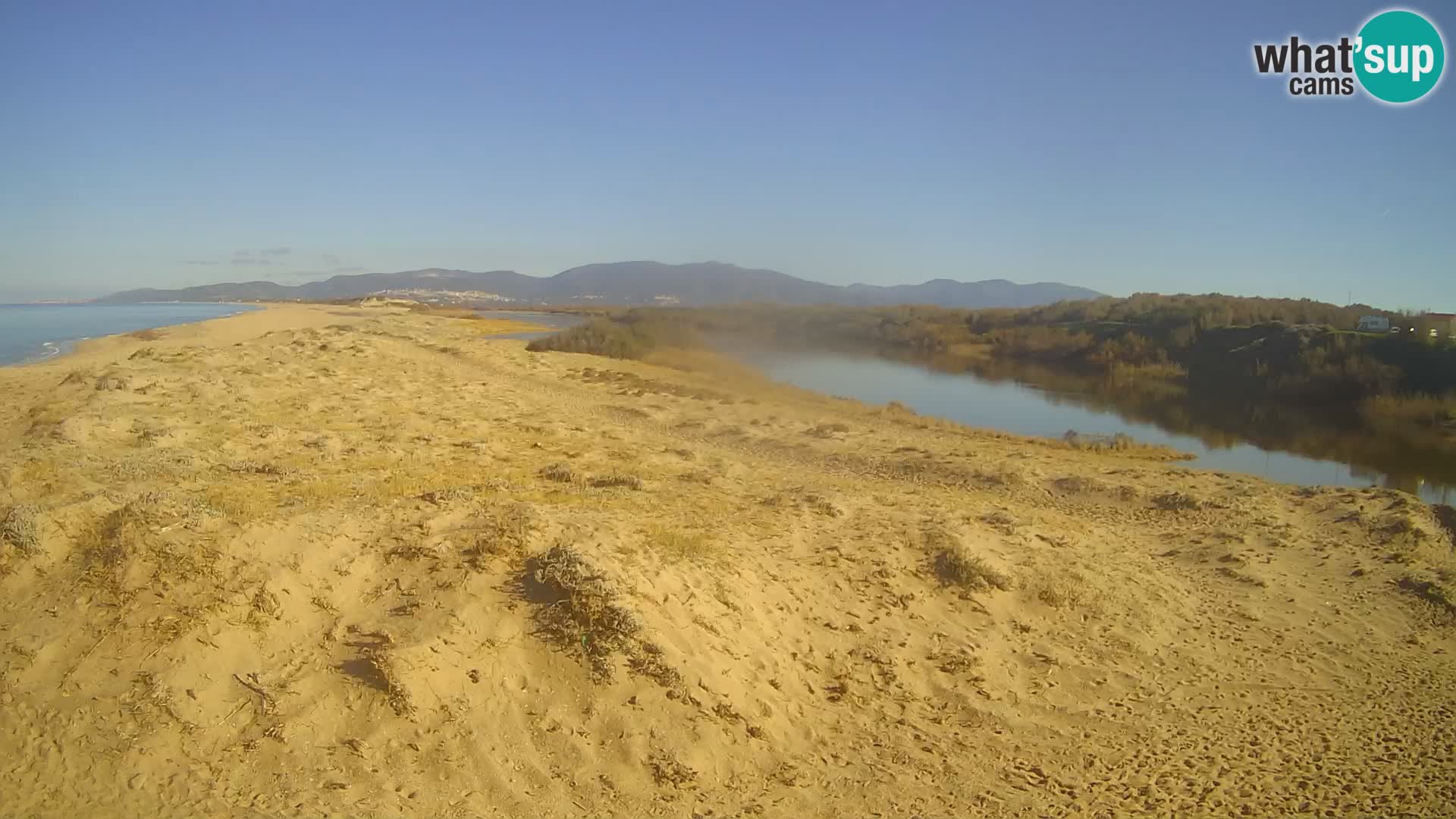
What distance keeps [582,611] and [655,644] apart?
594 mm

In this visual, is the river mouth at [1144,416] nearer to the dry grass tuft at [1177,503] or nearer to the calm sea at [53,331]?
the dry grass tuft at [1177,503]

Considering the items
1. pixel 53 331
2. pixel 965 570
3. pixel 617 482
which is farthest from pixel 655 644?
pixel 53 331

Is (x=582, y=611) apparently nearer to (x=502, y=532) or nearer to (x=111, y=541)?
(x=502, y=532)

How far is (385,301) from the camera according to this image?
7169 cm

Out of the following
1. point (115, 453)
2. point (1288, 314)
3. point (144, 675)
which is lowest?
point (144, 675)

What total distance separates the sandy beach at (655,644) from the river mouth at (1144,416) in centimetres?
709

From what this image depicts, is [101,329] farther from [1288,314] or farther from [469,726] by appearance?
[1288,314]

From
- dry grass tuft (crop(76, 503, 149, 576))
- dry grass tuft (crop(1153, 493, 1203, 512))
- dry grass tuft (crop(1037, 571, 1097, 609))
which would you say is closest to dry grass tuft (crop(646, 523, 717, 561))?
dry grass tuft (crop(1037, 571, 1097, 609))

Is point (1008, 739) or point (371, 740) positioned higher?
point (371, 740)

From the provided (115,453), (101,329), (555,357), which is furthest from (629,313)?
(115,453)

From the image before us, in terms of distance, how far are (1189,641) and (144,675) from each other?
8.70 m

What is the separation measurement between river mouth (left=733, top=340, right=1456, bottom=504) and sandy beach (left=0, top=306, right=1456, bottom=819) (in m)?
7.09

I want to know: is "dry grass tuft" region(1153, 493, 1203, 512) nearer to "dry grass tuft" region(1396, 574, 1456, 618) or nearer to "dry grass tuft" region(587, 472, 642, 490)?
"dry grass tuft" region(1396, 574, 1456, 618)

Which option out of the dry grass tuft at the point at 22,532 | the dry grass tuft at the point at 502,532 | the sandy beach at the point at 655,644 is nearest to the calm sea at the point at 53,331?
the sandy beach at the point at 655,644
